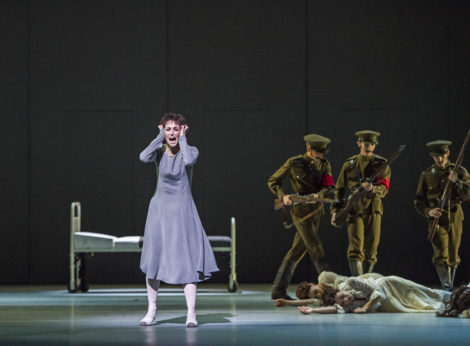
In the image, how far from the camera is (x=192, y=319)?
602cm

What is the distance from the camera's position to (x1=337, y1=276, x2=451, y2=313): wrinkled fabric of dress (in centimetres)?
696

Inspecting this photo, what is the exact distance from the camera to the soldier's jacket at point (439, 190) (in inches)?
Answer: 339

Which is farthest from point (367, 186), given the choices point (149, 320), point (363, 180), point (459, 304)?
point (149, 320)

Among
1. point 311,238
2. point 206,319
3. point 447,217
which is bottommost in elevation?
point 206,319

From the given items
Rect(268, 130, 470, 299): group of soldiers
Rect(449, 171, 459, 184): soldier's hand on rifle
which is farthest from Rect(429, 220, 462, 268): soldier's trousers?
Rect(449, 171, 459, 184): soldier's hand on rifle

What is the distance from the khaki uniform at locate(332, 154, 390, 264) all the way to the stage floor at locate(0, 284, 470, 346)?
100 cm

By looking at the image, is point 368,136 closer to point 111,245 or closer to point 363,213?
point 363,213

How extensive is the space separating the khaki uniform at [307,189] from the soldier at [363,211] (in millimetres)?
495

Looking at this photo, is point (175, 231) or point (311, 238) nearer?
point (175, 231)

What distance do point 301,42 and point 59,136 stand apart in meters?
3.12

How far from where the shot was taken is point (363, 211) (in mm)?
8664

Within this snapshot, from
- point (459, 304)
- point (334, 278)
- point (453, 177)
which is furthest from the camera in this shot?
point (453, 177)

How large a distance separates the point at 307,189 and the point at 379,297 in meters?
1.47

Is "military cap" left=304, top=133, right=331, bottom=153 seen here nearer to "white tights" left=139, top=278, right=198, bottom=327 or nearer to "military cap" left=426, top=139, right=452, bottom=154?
"military cap" left=426, top=139, right=452, bottom=154
